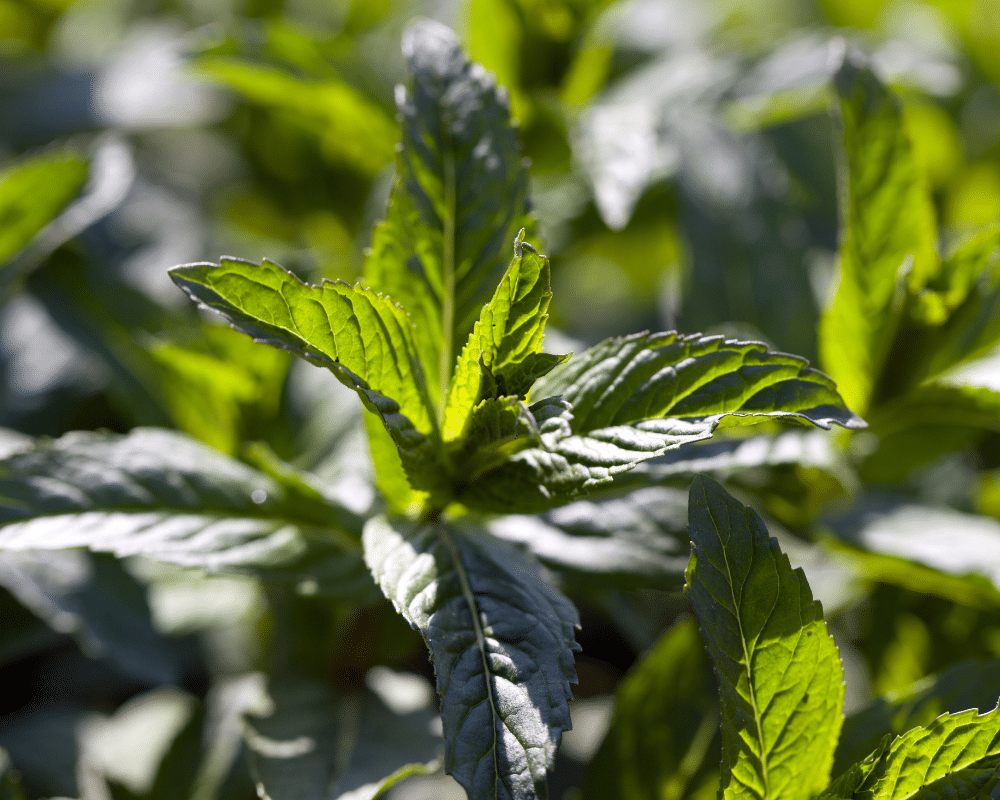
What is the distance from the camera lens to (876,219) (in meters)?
1.01

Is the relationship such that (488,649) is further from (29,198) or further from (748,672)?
(29,198)

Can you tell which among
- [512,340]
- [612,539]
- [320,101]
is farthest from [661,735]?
[320,101]

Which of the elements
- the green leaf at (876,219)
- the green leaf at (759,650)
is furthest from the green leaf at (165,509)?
the green leaf at (876,219)

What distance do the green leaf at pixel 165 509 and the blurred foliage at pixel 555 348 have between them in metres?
0.03

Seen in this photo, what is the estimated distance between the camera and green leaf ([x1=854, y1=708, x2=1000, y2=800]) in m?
0.72

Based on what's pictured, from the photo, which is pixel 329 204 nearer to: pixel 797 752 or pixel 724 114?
pixel 724 114

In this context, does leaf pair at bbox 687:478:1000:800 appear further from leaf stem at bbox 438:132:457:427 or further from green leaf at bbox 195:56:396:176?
green leaf at bbox 195:56:396:176

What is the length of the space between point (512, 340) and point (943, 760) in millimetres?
540

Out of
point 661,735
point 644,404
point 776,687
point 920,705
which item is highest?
point 644,404

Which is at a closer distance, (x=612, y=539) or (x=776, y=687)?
(x=776, y=687)

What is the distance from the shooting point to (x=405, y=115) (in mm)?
865

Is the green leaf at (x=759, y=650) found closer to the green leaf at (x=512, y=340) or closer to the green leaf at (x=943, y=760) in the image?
the green leaf at (x=943, y=760)

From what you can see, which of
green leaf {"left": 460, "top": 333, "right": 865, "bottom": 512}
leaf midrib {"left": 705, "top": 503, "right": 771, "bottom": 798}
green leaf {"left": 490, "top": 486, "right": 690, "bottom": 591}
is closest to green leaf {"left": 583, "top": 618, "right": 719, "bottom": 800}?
green leaf {"left": 490, "top": 486, "right": 690, "bottom": 591}

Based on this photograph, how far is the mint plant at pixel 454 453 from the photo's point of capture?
0.70 meters
